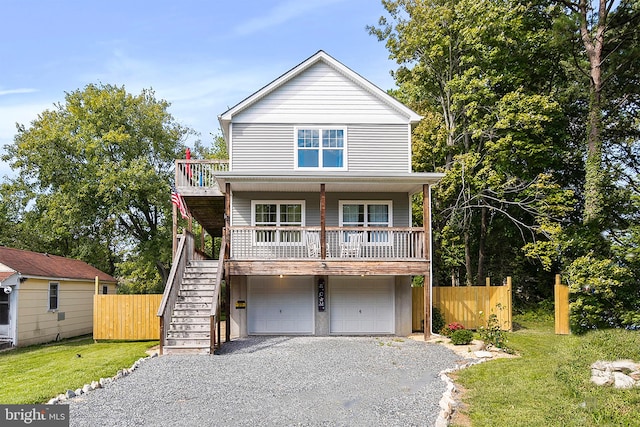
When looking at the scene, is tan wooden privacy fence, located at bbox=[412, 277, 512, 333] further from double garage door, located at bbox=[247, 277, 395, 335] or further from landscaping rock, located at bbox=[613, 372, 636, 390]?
landscaping rock, located at bbox=[613, 372, 636, 390]

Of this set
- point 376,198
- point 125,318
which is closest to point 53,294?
point 125,318

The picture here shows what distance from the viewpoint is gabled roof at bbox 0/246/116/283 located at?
1595cm

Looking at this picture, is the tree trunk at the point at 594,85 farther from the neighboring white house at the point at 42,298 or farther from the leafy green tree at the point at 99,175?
the leafy green tree at the point at 99,175

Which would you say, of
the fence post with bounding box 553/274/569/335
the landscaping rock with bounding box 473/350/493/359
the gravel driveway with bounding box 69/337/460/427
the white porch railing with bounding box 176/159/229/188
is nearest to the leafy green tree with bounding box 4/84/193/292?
the white porch railing with bounding box 176/159/229/188

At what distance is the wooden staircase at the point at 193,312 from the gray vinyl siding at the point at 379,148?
20.9 feet

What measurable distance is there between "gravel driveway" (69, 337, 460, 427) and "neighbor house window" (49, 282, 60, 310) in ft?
32.0

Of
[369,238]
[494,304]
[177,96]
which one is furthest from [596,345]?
[177,96]

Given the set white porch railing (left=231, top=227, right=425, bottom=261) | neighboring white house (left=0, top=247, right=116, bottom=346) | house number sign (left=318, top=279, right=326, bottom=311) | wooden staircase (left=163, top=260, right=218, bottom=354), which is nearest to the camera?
wooden staircase (left=163, top=260, right=218, bottom=354)

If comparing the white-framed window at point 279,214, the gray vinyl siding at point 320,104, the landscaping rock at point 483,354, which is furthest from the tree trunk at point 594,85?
the white-framed window at point 279,214

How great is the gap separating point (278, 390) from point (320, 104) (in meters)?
10.9

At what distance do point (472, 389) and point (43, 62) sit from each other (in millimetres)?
19717

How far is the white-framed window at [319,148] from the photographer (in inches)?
625

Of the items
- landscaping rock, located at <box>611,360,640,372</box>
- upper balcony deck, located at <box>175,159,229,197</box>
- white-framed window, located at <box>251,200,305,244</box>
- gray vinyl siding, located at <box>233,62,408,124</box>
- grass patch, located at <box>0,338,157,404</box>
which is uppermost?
gray vinyl siding, located at <box>233,62,408,124</box>

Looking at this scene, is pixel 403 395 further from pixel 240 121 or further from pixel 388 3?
pixel 388 3
